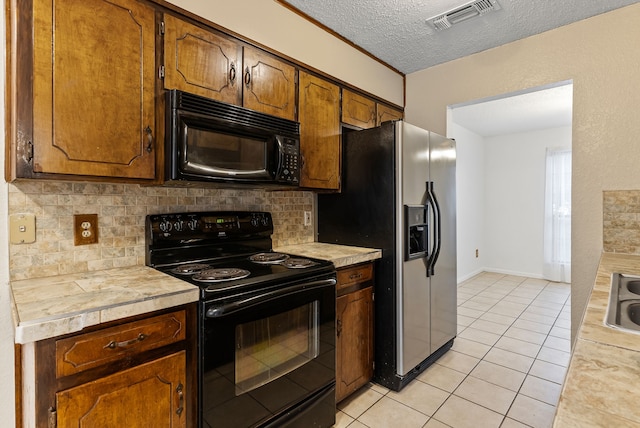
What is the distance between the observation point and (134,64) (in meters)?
1.46

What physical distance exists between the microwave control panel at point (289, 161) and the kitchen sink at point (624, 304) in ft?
4.92

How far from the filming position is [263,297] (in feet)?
4.81

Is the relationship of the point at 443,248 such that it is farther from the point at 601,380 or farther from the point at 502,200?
the point at 502,200

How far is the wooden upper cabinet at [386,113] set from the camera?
292cm

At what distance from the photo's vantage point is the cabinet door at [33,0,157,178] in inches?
48.8

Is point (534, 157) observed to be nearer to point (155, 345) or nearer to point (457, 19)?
point (457, 19)

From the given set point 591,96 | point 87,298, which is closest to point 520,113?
point 591,96

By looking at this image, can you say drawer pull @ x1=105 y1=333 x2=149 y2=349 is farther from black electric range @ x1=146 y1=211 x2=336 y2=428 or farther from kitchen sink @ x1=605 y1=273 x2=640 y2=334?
kitchen sink @ x1=605 y1=273 x2=640 y2=334

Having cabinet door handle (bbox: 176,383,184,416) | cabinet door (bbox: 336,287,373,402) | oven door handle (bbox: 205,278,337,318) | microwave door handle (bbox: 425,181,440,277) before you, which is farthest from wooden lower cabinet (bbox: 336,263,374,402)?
cabinet door handle (bbox: 176,383,184,416)

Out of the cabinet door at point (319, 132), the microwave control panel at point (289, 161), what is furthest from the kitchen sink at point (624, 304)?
the cabinet door at point (319, 132)

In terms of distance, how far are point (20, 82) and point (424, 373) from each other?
2761 mm

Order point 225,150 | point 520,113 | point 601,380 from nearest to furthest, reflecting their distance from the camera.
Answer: point 601,380, point 225,150, point 520,113

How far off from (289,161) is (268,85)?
475 mm

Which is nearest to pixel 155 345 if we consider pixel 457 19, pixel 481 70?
pixel 457 19
